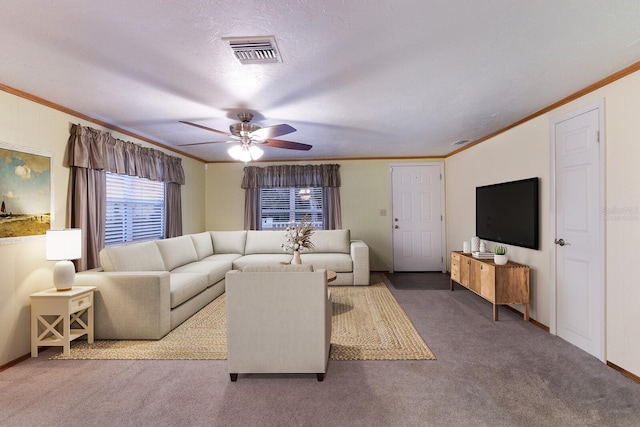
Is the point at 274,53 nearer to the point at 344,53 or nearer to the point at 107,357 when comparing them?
the point at 344,53

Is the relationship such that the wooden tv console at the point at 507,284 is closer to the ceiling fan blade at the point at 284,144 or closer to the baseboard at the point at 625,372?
the baseboard at the point at 625,372

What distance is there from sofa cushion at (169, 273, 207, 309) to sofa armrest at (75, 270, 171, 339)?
10.0 inches

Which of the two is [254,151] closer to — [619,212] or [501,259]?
[501,259]

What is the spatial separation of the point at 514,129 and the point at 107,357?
4.94m

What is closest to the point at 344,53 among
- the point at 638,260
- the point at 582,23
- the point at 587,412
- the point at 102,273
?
the point at 582,23

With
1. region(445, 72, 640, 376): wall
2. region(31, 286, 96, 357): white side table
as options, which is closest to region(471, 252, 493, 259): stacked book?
region(445, 72, 640, 376): wall

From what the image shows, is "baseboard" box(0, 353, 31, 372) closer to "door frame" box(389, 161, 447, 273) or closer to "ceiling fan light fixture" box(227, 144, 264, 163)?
"ceiling fan light fixture" box(227, 144, 264, 163)

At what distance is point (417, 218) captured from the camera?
5996 mm

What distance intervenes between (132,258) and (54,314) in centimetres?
91

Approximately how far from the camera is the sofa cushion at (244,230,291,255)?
216 inches

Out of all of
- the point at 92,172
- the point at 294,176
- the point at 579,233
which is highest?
the point at 294,176

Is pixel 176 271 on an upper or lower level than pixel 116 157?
lower

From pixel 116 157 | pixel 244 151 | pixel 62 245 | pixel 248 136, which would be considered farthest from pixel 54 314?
pixel 248 136

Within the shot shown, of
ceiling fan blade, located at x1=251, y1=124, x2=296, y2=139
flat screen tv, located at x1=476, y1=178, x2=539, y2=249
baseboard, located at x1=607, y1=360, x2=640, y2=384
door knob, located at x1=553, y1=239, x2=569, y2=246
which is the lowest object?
baseboard, located at x1=607, y1=360, x2=640, y2=384
